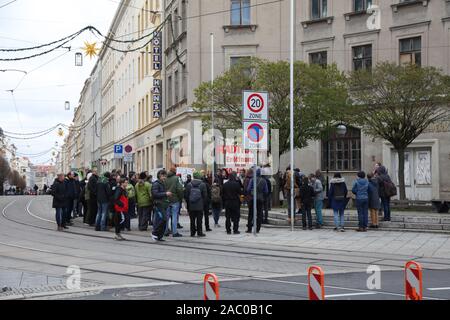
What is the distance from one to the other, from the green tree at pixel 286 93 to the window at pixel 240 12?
8679mm

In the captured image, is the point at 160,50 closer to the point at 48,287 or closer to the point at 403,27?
the point at 403,27

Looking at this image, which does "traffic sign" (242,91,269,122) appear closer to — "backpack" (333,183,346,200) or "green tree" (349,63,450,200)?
"backpack" (333,183,346,200)

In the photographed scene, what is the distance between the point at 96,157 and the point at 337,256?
7202cm

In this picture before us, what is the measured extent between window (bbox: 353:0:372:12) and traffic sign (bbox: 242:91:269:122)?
1528 centimetres

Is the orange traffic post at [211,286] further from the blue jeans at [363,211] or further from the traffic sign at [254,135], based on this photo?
the blue jeans at [363,211]

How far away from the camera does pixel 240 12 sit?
34250 mm

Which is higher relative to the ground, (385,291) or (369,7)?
(369,7)

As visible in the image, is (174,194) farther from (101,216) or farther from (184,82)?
(184,82)

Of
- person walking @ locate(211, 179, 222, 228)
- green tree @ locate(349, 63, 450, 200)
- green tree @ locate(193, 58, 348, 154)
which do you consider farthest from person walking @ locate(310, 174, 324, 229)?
green tree @ locate(193, 58, 348, 154)

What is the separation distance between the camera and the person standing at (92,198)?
21.0 meters

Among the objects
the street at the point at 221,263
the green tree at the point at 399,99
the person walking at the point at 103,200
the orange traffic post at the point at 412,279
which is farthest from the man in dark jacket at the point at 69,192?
the orange traffic post at the point at 412,279

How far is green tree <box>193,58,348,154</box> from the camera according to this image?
80.1 ft
